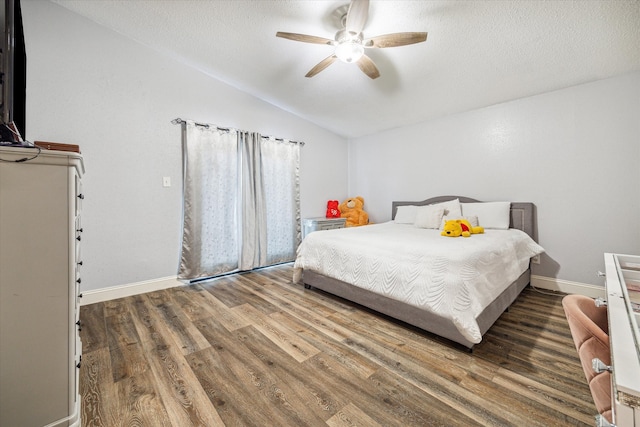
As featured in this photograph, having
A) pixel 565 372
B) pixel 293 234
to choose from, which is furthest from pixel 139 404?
pixel 293 234

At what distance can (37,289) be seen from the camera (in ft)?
3.05

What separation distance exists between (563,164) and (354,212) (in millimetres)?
2699

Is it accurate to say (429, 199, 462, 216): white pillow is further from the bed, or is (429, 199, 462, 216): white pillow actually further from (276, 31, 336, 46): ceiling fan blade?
(276, 31, 336, 46): ceiling fan blade

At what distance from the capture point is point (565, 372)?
1407mm

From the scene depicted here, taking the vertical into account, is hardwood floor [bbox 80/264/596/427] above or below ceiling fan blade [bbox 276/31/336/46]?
below

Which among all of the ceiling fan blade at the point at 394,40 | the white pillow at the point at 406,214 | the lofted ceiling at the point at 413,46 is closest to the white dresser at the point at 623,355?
the ceiling fan blade at the point at 394,40

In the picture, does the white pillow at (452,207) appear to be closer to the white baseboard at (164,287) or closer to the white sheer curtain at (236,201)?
the white baseboard at (164,287)

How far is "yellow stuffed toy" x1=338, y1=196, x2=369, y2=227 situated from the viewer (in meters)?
4.40

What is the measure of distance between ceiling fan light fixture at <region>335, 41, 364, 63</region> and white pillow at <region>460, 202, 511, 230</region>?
7.38ft

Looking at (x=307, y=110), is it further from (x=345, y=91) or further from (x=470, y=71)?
(x=470, y=71)

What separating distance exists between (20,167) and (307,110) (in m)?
3.39

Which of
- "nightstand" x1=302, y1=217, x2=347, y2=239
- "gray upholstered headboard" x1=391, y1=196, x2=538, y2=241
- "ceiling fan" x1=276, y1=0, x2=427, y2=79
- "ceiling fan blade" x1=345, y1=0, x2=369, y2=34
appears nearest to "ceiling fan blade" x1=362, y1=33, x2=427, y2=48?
"ceiling fan" x1=276, y1=0, x2=427, y2=79

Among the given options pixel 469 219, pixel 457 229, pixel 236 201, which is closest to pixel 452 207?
pixel 469 219

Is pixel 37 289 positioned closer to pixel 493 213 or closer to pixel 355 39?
pixel 355 39
